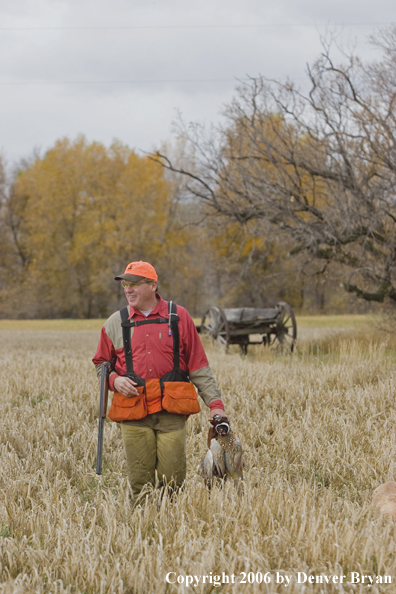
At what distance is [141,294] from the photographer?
4.05 metres

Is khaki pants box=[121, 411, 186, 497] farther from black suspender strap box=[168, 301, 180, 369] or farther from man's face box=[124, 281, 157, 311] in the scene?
man's face box=[124, 281, 157, 311]

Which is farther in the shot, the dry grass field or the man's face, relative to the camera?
the man's face

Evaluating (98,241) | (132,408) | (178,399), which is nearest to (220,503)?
(178,399)

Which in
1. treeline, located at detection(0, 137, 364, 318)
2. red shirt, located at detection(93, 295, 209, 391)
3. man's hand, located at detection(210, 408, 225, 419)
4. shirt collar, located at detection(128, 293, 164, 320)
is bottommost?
man's hand, located at detection(210, 408, 225, 419)

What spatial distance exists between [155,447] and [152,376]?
1.77 feet

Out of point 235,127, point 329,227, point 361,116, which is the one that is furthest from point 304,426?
point 235,127

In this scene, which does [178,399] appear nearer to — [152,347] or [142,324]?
[152,347]

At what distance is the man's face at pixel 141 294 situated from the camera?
4.04m

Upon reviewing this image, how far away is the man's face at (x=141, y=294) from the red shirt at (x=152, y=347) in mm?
58

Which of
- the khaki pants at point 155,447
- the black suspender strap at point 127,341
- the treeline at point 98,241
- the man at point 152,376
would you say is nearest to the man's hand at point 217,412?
the man at point 152,376

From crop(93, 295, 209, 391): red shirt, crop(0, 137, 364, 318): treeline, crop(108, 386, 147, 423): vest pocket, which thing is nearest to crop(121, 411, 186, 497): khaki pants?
crop(108, 386, 147, 423): vest pocket

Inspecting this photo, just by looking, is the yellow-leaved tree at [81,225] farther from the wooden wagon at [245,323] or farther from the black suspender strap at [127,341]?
the black suspender strap at [127,341]

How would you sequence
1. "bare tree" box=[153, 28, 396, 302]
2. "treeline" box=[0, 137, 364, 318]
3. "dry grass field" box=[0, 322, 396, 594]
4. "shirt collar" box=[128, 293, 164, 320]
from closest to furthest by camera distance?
"dry grass field" box=[0, 322, 396, 594] → "shirt collar" box=[128, 293, 164, 320] → "bare tree" box=[153, 28, 396, 302] → "treeline" box=[0, 137, 364, 318]

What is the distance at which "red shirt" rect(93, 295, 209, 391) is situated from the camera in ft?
13.1
